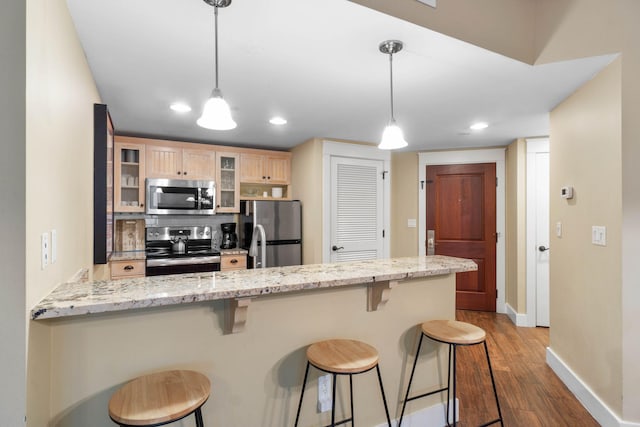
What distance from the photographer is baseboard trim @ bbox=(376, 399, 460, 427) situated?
199 centimetres

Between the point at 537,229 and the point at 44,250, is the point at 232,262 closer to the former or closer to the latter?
the point at 44,250

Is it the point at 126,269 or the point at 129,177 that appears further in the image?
the point at 129,177

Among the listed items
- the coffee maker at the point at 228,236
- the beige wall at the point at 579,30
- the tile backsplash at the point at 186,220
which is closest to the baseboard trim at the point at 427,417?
the beige wall at the point at 579,30

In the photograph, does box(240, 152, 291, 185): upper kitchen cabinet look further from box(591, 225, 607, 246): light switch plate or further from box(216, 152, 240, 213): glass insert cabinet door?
box(591, 225, 607, 246): light switch plate

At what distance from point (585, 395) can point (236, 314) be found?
2.53 metres

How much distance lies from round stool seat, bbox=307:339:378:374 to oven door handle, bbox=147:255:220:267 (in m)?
2.44

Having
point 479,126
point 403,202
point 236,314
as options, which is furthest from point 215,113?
point 403,202

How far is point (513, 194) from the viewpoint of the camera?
4023 millimetres

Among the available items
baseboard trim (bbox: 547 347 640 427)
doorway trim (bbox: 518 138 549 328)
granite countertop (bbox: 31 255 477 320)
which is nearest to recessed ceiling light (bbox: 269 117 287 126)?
granite countertop (bbox: 31 255 477 320)

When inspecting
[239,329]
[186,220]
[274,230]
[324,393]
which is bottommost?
[324,393]

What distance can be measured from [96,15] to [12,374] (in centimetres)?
152

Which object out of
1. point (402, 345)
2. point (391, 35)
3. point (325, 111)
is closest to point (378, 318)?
point (402, 345)

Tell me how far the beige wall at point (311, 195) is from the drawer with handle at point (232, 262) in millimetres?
756

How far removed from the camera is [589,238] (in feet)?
7.37
